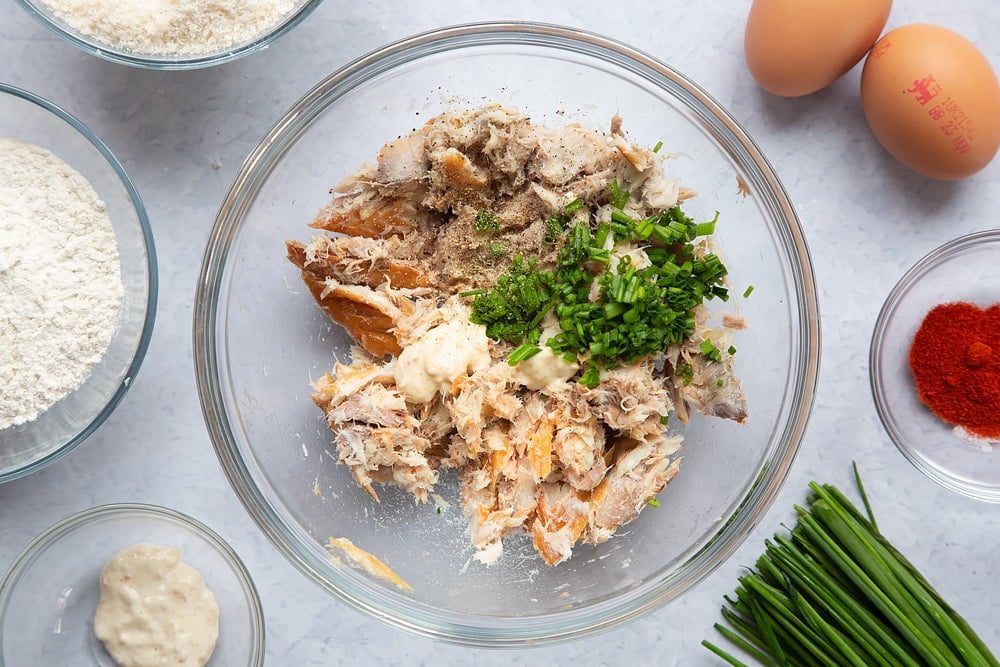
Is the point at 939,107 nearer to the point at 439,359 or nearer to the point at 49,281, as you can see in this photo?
the point at 439,359

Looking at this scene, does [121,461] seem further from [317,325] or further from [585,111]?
[585,111]

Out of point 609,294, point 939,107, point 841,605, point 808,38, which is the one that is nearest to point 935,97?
point 939,107

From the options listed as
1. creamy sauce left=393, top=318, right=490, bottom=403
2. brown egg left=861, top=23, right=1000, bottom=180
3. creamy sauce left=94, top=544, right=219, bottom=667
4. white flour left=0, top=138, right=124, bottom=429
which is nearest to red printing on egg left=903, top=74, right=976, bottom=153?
brown egg left=861, top=23, right=1000, bottom=180

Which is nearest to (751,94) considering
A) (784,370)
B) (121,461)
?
(784,370)

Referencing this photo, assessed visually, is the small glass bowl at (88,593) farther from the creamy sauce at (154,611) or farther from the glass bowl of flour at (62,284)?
the glass bowl of flour at (62,284)

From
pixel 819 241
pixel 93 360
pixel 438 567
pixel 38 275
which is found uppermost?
pixel 38 275
